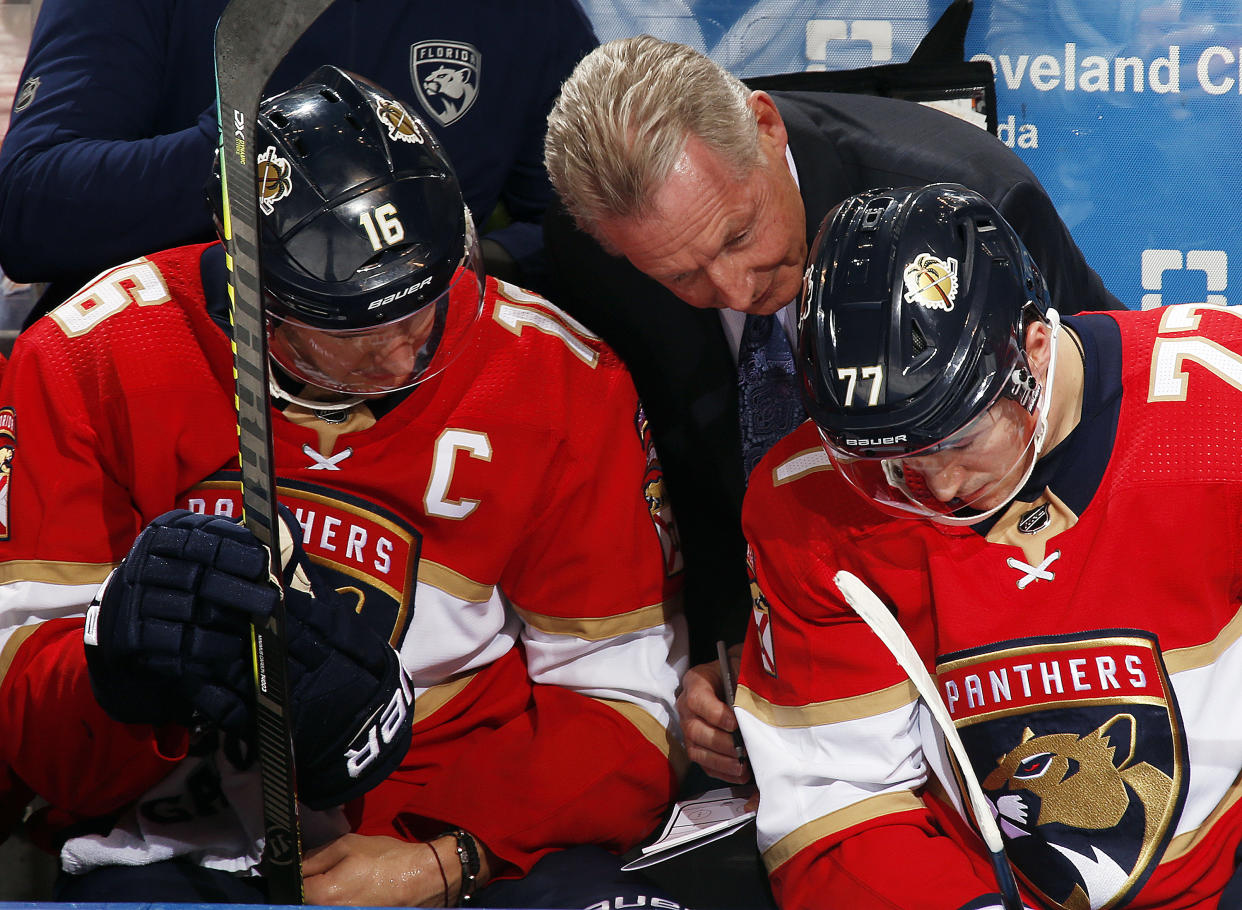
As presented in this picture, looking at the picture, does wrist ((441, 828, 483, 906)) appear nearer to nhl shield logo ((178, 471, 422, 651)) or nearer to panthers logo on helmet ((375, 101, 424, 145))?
nhl shield logo ((178, 471, 422, 651))

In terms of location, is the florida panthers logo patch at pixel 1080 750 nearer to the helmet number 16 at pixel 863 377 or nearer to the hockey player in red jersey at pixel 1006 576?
the hockey player in red jersey at pixel 1006 576

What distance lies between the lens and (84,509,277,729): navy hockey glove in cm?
112

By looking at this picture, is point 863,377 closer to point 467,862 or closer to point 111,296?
point 467,862

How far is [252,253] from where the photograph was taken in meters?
1.04

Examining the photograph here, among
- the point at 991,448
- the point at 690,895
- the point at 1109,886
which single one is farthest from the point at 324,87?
the point at 1109,886

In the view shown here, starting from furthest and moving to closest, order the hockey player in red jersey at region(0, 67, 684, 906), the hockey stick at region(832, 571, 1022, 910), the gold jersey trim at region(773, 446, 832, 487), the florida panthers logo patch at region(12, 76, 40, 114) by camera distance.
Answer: the florida panthers logo patch at region(12, 76, 40, 114) → the gold jersey trim at region(773, 446, 832, 487) → the hockey player in red jersey at region(0, 67, 684, 906) → the hockey stick at region(832, 571, 1022, 910)

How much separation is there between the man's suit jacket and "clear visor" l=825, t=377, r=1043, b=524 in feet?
1.61

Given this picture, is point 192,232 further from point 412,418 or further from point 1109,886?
point 1109,886

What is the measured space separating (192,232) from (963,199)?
40.6 inches

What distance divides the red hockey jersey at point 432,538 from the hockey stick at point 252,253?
31 centimetres

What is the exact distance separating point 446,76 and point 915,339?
0.98 metres

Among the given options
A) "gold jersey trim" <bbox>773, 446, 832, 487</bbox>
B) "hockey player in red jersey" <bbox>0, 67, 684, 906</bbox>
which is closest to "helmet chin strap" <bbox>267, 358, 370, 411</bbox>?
"hockey player in red jersey" <bbox>0, 67, 684, 906</bbox>

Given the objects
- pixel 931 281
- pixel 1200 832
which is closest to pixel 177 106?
pixel 931 281

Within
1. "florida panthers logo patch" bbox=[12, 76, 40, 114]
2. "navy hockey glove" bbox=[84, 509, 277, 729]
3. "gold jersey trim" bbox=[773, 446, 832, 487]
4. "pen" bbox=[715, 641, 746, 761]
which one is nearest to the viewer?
"navy hockey glove" bbox=[84, 509, 277, 729]
